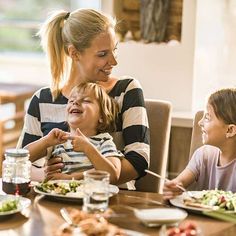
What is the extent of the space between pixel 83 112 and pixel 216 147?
48cm

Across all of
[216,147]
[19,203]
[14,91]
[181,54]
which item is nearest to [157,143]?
[216,147]

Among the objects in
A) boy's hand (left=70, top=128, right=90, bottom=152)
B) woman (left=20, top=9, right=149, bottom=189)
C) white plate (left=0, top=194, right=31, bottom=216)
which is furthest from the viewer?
woman (left=20, top=9, right=149, bottom=189)

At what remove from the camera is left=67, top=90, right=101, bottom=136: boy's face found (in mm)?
2242

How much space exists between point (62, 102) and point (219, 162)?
0.63 metres

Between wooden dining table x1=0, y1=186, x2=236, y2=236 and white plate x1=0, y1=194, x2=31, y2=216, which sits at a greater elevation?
white plate x1=0, y1=194, x2=31, y2=216

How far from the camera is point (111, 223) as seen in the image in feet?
5.55

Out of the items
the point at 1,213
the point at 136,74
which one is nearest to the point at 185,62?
the point at 136,74

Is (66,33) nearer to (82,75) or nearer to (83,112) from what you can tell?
(82,75)

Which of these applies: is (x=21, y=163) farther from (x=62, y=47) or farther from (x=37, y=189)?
(x=62, y=47)

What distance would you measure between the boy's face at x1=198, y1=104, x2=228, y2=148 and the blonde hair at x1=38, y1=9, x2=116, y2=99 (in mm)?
517

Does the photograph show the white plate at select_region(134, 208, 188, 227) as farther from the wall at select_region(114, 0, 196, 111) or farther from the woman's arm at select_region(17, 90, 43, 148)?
the wall at select_region(114, 0, 196, 111)

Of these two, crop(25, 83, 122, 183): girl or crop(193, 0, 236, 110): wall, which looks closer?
crop(25, 83, 122, 183): girl

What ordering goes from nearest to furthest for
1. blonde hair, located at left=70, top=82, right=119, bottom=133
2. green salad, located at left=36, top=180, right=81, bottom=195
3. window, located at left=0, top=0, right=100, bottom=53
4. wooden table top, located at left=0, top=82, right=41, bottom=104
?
1. green salad, located at left=36, top=180, right=81, bottom=195
2. blonde hair, located at left=70, top=82, right=119, bottom=133
3. wooden table top, located at left=0, top=82, right=41, bottom=104
4. window, located at left=0, top=0, right=100, bottom=53

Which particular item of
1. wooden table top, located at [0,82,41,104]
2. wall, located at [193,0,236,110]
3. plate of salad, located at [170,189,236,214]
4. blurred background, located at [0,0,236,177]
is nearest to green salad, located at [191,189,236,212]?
plate of salad, located at [170,189,236,214]
